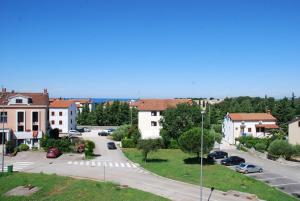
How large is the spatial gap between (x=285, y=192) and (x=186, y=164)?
1537 cm

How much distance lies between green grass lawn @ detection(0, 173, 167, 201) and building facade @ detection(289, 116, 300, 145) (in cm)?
3667

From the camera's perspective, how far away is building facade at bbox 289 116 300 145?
194ft

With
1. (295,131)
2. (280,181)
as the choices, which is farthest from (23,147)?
(295,131)

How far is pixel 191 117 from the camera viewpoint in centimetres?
6375

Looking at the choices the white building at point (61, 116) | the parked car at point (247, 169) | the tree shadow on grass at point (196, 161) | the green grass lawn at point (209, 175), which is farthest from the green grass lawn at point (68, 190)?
the white building at point (61, 116)

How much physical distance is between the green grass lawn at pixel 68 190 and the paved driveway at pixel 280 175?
47.9ft

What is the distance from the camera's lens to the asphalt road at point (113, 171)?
32344 mm

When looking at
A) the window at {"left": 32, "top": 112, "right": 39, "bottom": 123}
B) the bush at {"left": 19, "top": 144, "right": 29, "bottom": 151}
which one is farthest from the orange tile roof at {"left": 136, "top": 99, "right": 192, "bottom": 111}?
the bush at {"left": 19, "top": 144, "right": 29, "bottom": 151}

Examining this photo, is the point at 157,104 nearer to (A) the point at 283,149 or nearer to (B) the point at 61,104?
(B) the point at 61,104

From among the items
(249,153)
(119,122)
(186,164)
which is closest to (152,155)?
(186,164)

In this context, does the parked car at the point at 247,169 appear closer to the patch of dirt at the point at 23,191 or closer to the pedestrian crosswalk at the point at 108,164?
the pedestrian crosswalk at the point at 108,164

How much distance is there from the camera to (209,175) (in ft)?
132

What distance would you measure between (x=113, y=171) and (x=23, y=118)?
26.7m

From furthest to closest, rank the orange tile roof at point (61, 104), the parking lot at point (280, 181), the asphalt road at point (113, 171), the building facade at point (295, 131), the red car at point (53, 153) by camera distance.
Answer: the orange tile roof at point (61, 104)
the building facade at point (295, 131)
the red car at point (53, 153)
the parking lot at point (280, 181)
the asphalt road at point (113, 171)
